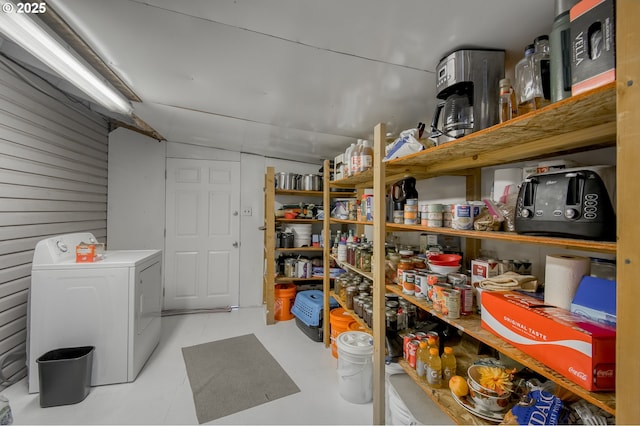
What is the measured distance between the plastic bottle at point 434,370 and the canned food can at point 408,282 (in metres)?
0.33

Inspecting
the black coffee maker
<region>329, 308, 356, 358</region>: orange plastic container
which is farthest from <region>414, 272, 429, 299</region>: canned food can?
<region>329, 308, 356, 358</region>: orange plastic container

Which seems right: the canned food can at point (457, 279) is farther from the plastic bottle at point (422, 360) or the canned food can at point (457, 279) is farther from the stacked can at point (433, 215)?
the plastic bottle at point (422, 360)

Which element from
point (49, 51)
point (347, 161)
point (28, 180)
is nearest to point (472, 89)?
point (347, 161)

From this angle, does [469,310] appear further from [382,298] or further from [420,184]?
[420,184]

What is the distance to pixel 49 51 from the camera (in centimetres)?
150

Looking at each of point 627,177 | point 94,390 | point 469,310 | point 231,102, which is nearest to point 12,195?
point 94,390

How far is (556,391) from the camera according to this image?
1.00 meters

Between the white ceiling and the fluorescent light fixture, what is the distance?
0.17 meters

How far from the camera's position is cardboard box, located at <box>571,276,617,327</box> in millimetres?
764

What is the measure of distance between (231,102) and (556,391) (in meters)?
2.53

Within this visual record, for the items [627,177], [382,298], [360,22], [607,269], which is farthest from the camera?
[382,298]

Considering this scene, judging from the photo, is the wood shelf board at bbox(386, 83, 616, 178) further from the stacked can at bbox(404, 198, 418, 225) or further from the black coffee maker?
the stacked can at bbox(404, 198, 418, 225)

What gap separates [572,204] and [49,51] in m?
2.62

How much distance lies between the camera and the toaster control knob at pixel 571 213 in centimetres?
77
